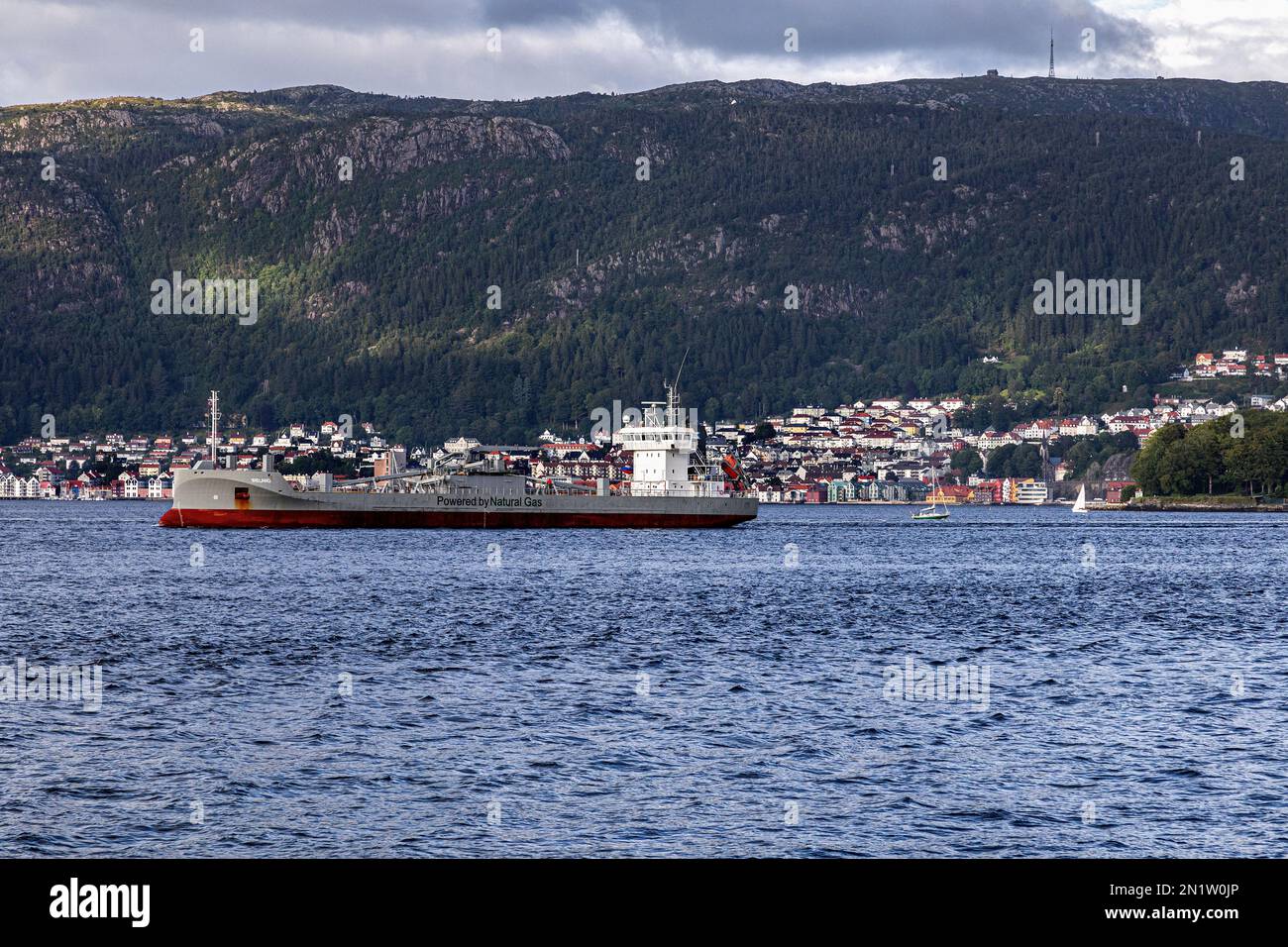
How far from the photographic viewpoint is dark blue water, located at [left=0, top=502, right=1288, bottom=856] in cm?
2112

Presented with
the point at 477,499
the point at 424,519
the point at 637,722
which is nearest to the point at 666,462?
the point at 477,499

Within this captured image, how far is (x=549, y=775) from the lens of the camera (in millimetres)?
24625

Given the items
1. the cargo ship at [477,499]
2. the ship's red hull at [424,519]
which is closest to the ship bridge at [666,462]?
the cargo ship at [477,499]

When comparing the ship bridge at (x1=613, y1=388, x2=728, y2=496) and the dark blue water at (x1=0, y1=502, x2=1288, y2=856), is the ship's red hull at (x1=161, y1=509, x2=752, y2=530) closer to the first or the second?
the ship bridge at (x1=613, y1=388, x2=728, y2=496)

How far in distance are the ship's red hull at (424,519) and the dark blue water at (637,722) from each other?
53.4 meters

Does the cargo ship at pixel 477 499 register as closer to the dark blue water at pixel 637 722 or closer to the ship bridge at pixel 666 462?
the ship bridge at pixel 666 462

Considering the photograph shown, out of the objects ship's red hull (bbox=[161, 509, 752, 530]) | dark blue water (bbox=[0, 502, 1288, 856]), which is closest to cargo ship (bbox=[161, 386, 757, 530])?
ship's red hull (bbox=[161, 509, 752, 530])

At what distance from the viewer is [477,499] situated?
417 ft

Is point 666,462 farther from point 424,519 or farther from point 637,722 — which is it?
point 637,722

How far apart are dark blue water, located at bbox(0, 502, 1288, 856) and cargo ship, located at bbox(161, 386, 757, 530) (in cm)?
5333

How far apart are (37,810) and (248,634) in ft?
79.8

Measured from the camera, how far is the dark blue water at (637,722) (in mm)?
21125
